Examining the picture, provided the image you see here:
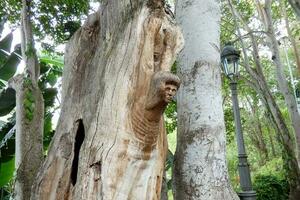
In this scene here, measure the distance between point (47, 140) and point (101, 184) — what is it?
15.6 ft

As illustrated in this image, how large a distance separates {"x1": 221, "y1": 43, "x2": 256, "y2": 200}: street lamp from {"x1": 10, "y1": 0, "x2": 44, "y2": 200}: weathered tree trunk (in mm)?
3426

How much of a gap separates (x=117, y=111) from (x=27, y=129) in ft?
7.71

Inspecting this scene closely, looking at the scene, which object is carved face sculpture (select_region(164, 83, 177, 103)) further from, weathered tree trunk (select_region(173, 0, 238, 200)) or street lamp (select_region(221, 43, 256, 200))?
street lamp (select_region(221, 43, 256, 200))

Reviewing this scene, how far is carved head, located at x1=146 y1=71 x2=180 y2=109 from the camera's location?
2.03 metres

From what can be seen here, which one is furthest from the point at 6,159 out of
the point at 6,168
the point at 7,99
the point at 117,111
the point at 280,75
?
the point at 280,75

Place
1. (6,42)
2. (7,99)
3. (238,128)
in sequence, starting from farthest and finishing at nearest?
(6,42) → (238,128) → (7,99)

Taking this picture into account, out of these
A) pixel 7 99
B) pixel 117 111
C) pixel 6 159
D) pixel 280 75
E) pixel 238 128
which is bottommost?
pixel 117 111

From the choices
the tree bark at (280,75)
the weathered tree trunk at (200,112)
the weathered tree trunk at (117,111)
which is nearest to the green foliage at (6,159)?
the weathered tree trunk at (117,111)

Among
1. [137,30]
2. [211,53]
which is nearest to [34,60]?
[211,53]

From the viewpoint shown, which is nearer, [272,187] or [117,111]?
[117,111]

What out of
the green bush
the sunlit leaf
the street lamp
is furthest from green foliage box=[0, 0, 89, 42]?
the green bush

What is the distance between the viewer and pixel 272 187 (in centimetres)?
1308

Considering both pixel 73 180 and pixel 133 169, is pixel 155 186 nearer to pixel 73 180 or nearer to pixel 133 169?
pixel 133 169

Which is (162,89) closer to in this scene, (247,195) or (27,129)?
(27,129)
